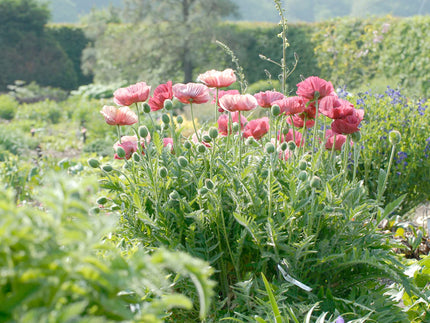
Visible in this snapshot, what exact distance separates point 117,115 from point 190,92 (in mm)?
251

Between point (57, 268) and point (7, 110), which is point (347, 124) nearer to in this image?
point (57, 268)

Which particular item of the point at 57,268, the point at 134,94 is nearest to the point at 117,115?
the point at 134,94

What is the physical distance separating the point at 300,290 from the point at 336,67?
901cm

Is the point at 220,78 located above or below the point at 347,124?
above

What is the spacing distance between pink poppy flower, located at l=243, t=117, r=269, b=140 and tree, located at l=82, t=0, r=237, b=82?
941 cm

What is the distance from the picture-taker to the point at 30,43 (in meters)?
14.8

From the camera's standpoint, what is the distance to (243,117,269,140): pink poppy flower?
1509mm

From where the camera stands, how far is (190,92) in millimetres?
1383

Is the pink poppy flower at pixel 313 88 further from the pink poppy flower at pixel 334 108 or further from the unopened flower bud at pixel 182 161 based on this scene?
the unopened flower bud at pixel 182 161

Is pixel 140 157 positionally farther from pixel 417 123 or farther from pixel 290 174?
pixel 417 123

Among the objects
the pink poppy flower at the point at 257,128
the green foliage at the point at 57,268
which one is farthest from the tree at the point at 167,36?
the green foliage at the point at 57,268

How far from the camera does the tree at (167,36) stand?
10.7 m

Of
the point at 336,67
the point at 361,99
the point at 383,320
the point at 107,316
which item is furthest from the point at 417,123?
the point at 336,67

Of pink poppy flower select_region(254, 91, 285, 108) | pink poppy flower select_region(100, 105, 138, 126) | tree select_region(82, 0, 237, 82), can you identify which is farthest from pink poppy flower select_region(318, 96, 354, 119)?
tree select_region(82, 0, 237, 82)
